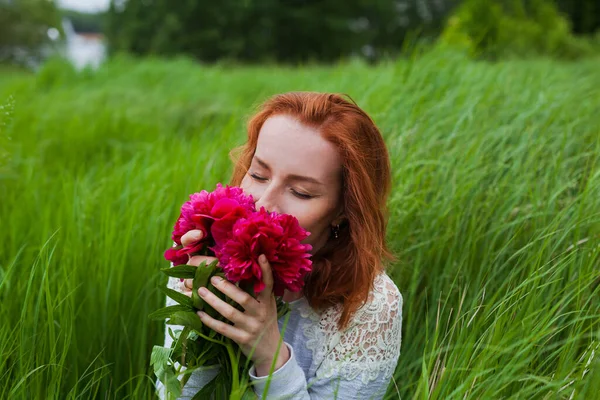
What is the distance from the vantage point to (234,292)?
4.04ft

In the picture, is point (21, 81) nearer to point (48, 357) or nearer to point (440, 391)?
point (48, 357)

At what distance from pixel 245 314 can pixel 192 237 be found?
0.19 metres

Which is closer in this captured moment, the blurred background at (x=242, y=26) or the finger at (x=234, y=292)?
the finger at (x=234, y=292)

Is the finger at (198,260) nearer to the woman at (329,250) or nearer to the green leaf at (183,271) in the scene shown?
the green leaf at (183,271)

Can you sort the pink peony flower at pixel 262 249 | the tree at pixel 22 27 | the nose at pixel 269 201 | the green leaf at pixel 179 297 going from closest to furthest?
the pink peony flower at pixel 262 249, the green leaf at pixel 179 297, the nose at pixel 269 201, the tree at pixel 22 27

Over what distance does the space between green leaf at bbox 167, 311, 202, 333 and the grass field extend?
13.6 inches

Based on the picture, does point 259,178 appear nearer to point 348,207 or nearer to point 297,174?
point 297,174

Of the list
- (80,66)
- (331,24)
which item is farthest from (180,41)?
(80,66)

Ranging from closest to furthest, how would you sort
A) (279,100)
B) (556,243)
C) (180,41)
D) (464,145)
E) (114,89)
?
(279,100) → (556,243) → (464,145) → (114,89) → (180,41)

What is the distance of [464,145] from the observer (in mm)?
2529

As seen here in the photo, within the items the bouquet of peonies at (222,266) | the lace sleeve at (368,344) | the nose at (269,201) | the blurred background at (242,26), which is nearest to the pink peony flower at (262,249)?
the bouquet of peonies at (222,266)

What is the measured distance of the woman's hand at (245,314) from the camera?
1.23 meters

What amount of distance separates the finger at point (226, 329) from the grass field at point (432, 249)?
37cm

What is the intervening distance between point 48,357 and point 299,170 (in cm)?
89
